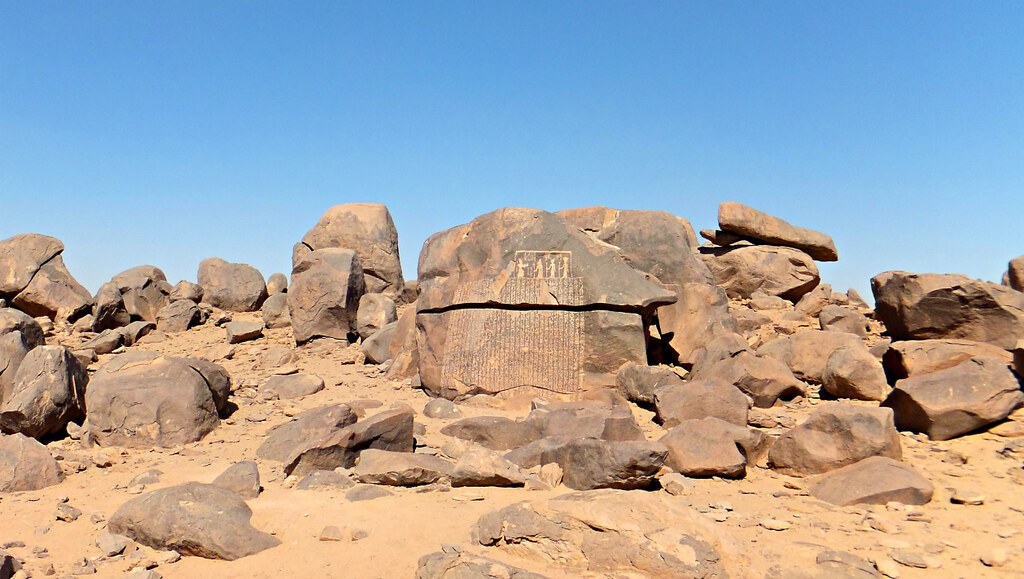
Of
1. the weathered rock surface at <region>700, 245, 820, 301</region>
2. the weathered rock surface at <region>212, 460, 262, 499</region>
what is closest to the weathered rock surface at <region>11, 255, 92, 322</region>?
the weathered rock surface at <region>212, 460, 262, 499</region>

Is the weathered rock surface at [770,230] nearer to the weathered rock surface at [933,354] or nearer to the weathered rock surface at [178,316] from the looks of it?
the weathered rock surface at [933,354]

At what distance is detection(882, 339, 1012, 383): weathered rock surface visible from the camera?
6.08 m

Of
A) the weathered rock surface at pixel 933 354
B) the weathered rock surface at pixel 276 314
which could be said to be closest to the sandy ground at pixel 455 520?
the weathered rock surface at pixel 933 354

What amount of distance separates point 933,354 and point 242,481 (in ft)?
18.5

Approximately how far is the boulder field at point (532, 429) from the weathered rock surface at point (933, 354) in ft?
0.08

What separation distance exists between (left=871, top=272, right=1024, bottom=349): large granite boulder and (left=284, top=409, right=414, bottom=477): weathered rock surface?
4876 millimetres

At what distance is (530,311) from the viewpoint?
Result: 7.32m

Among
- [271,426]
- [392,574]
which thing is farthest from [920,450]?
[271,426]

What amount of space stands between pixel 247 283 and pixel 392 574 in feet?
32.9

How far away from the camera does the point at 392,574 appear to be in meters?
3.29

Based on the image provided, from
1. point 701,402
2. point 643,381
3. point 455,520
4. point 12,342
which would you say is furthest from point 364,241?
point 455,520

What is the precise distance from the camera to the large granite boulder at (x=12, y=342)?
264 inches

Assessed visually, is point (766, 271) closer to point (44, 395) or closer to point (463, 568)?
point (463, 568)

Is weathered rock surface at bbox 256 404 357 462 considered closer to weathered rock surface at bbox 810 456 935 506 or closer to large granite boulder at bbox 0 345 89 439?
large granite boulder at bbox 0 345 89 439
